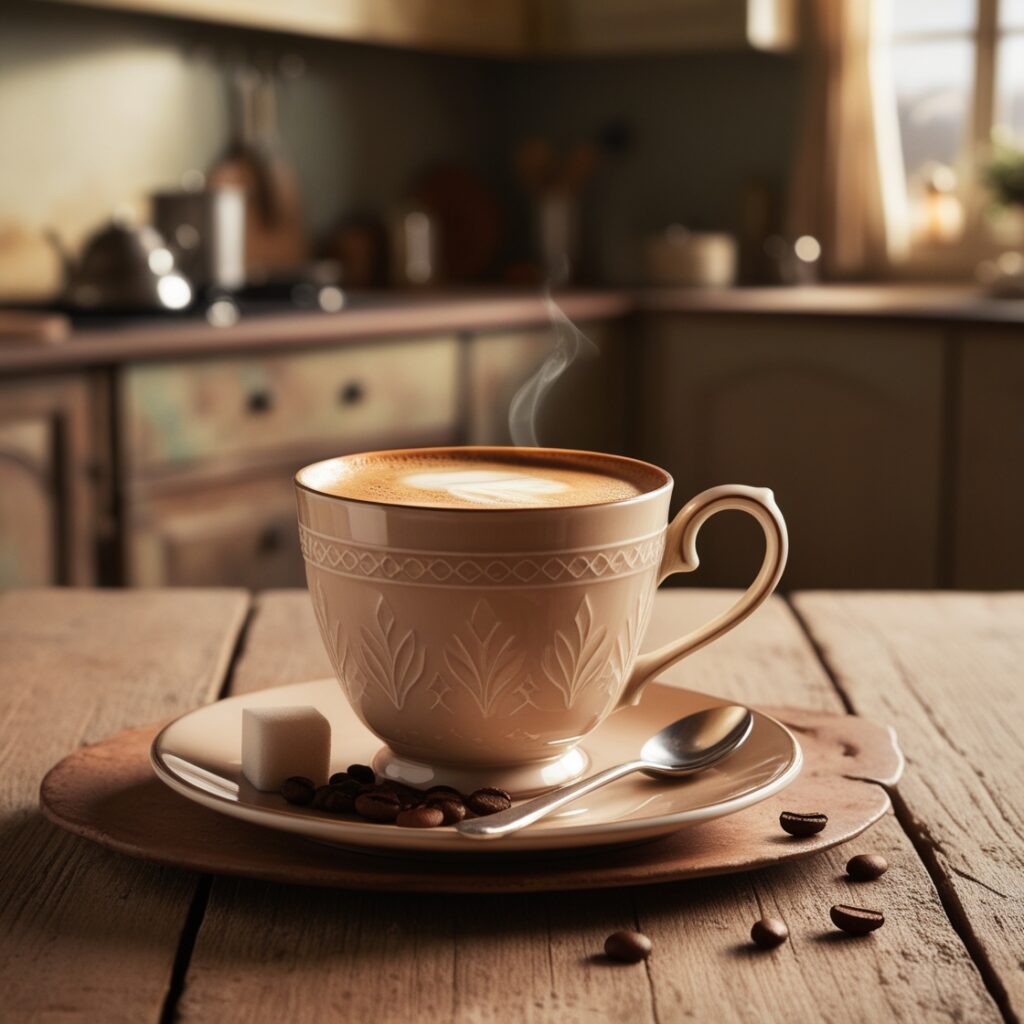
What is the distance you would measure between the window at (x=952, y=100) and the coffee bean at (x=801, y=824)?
296 cm

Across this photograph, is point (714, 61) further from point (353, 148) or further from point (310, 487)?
point (310, 487)

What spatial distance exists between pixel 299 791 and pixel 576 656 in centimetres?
11

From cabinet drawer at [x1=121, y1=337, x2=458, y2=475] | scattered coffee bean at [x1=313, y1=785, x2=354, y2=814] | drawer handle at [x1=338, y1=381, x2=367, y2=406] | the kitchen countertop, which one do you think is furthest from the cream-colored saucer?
drawer handle at [x1=338, y1=381, x2=367, y2=406]

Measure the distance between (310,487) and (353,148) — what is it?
305 centimetres

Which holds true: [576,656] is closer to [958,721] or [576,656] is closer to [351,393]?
[958,721]

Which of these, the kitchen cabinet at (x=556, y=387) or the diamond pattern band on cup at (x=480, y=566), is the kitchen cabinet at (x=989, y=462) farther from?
the diamond pattern band on cup at (x=480, y=566)

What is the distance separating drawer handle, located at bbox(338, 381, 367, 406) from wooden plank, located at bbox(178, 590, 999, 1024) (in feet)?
6.65

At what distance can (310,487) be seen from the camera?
0.57 metres

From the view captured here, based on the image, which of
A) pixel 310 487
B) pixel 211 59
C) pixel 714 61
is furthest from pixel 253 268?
pixel 310 487

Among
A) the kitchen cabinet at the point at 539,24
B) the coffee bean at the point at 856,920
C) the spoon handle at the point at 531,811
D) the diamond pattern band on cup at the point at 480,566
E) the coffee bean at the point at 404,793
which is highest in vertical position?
the kitchen cabinet at the point at 539,24

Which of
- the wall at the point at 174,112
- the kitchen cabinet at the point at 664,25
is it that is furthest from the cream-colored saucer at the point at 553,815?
the kitchen cabinet at the point at 664,25

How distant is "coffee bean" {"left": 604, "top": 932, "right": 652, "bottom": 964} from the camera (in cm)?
45

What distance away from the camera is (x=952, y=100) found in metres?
3.36

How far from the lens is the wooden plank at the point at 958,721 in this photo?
0.51 m
